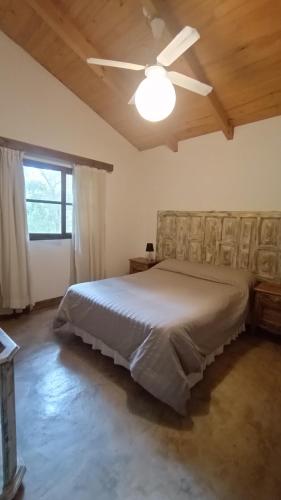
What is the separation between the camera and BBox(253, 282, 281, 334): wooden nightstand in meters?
2.57

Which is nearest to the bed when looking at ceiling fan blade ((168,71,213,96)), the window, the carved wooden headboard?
the carved wooden headboard

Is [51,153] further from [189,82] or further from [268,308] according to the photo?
[268,308]

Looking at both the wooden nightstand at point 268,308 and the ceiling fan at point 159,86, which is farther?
the wooden nightstand at point 268,308

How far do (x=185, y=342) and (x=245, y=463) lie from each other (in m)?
0.70

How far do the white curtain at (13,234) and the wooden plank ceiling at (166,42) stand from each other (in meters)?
1.35

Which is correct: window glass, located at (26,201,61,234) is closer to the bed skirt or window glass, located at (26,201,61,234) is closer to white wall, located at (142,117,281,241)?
the bed skirt

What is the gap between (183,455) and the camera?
4.49 feet

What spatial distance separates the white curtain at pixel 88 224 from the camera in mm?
3623

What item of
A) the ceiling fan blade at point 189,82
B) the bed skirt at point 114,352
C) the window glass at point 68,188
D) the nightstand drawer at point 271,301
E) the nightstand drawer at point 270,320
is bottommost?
the bed skirt at point 114,352

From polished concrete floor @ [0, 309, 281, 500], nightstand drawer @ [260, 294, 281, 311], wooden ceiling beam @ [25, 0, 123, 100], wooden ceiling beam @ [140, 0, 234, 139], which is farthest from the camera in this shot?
nightstand drawer @ [260, 294, 281, 311]

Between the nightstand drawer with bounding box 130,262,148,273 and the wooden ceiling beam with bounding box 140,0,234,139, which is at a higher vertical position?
the wooden ceiling beam with bounding box 140,0,234,139

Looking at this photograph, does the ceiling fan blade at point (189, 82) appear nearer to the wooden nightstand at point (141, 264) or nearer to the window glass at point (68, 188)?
the window glass at point (68, 188)

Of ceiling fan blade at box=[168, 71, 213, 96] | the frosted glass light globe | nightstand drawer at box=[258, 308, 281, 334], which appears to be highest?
ceiling fan blade at box=[168, 71, 213, 96]

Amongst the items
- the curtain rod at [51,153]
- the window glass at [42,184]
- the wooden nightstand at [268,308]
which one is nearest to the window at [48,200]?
the window glass at [42,184]
